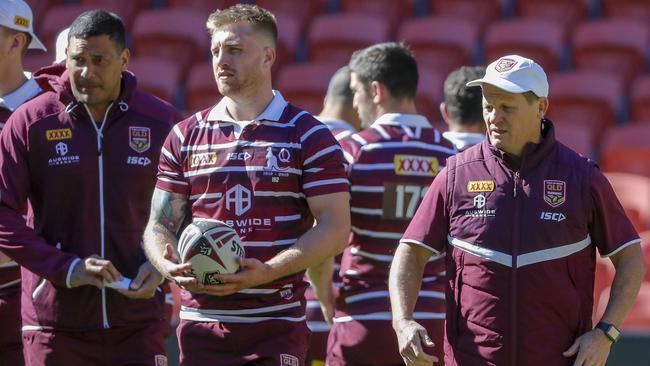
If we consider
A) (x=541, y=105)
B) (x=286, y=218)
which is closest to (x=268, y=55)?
(x=286, y=218)

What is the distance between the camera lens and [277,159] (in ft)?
17.5

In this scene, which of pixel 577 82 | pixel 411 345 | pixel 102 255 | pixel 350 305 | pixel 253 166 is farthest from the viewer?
pixel 577 82

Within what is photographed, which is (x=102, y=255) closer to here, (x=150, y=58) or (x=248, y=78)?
(x=248, y=78)

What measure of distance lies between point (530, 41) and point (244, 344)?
7.70m

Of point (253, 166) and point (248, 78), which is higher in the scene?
point (248, 78)

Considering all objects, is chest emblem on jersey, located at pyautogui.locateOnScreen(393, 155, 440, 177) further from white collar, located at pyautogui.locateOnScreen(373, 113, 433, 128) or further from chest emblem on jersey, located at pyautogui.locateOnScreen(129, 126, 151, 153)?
chest emblem on jersey, located at pyautogui.locateOnScreen(129, 126, 151, 153)

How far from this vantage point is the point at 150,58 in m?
12.9

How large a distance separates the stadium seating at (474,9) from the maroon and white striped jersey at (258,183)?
320 inches

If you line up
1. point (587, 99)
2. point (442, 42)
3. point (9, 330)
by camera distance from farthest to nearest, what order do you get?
point (442, 42) → point (587, 99) → point (9, 330)

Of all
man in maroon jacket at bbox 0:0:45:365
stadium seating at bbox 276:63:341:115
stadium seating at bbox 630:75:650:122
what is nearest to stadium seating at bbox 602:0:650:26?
stadium seating at bbox 630:75:650:122

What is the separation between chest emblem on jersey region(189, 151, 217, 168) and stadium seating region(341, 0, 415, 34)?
8.09 metres

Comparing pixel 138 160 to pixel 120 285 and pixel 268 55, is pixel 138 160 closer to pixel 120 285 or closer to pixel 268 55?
pixel 120 285

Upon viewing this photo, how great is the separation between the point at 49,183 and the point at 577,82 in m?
7.14

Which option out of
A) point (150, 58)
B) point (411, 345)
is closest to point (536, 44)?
point (150, 58)
